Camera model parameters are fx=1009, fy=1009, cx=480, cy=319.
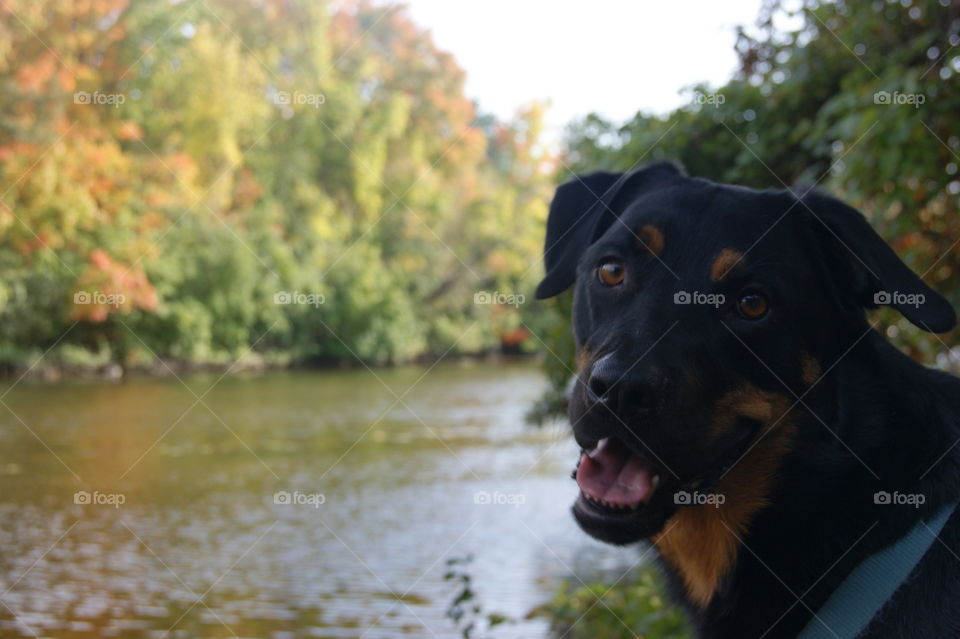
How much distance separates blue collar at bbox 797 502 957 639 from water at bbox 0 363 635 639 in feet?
11.2

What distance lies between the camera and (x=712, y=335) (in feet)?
Answer: 8.07

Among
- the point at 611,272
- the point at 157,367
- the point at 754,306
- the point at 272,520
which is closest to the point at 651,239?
the point at 611,272

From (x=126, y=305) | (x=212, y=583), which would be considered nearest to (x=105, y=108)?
(x=126, y=305)

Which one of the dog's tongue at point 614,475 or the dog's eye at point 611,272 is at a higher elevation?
the dog's eye at point 611,272

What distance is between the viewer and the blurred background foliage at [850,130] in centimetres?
428

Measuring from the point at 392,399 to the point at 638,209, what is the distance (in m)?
19.6

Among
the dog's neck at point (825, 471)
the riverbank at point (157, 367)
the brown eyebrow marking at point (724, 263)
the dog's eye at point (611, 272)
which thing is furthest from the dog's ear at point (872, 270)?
the riverbank at point (157, 367)

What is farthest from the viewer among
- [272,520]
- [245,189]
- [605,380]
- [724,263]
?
[245,189]

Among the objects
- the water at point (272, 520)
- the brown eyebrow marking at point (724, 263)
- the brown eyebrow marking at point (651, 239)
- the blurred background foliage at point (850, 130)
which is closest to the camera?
the brown eyebrow marking at point (724, 263)

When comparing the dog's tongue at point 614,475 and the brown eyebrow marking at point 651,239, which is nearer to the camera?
the dog's tongue at point 614,475

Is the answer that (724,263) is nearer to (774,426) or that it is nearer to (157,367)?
(774,426)

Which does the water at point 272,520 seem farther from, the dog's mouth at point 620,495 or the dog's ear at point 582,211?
the dog's mouth at point 620,495

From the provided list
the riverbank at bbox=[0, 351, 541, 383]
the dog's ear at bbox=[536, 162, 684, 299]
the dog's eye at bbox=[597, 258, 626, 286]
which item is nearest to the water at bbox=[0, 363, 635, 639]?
the dog's ear at bbox=[536, 162, 684, 299]

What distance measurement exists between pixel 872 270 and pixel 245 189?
29.8 metres
